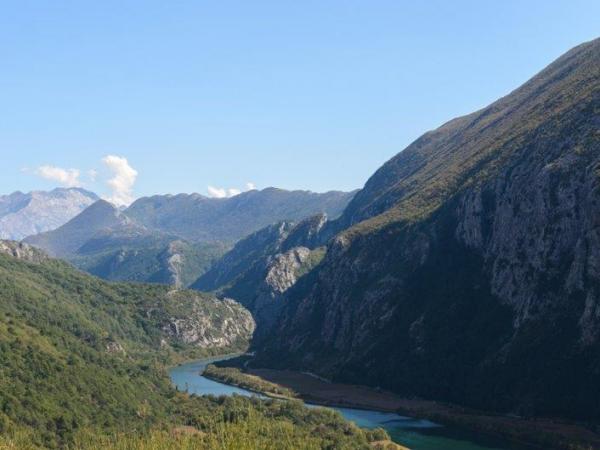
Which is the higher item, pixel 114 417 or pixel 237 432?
pixel 237 432

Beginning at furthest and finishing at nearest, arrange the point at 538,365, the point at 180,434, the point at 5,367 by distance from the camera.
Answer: the point at 538,365 < the point at 5,367 < the point at 180,434

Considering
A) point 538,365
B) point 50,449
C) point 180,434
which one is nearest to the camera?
point 50,449

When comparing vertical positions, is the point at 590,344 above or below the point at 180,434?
above

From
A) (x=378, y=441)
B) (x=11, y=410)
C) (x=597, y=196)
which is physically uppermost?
(x=597, y=196)

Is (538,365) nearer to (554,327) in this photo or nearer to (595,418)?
(554,327)

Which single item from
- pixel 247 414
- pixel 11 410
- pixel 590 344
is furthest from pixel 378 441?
pixel 11 410

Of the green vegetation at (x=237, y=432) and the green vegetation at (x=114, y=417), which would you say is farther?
the green vegetation at (x=114, y=417)

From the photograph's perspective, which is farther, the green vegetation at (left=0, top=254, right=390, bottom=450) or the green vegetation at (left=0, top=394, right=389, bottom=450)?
the green vegetation at (left=0, top=254, right=390, bottom=450)

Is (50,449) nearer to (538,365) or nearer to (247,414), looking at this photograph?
(247,414)

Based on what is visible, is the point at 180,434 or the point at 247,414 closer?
the point at 180,434

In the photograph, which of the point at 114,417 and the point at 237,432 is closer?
the point at 237,432

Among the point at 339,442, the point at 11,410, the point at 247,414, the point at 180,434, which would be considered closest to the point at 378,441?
the point at 339,442
